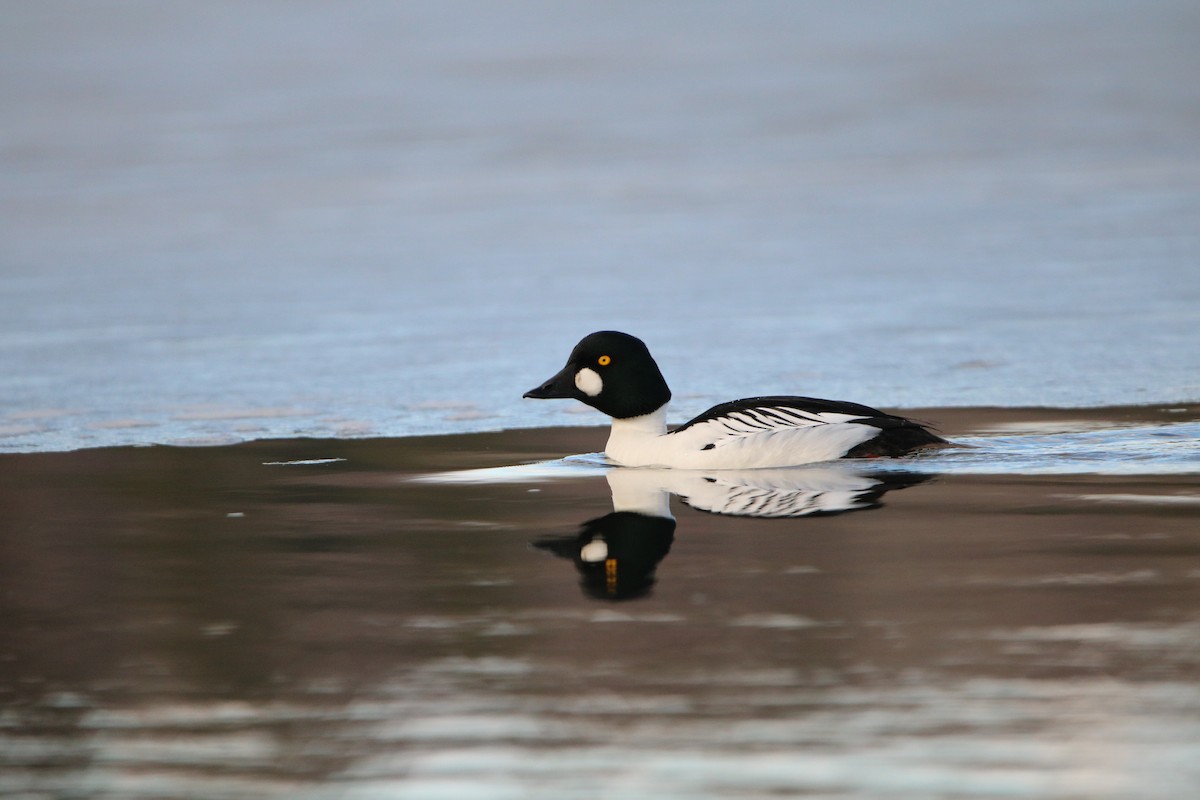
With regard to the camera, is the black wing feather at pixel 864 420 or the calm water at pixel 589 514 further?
the black wing feather at pixel 864 420

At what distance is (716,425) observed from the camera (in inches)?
248

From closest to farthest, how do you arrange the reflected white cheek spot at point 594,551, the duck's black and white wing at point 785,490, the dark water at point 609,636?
1. the dark water at point 609,636
2. the reflected white cheek spot at point 594,551
3. the duck's black and white wing at point 785,490

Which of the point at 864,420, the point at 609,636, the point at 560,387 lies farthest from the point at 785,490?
the point at 609,636

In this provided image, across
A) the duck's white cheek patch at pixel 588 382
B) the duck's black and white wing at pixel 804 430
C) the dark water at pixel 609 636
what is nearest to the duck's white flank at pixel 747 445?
the duck's black and white wing at pixel 804 430

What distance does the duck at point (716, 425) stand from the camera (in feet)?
20.5

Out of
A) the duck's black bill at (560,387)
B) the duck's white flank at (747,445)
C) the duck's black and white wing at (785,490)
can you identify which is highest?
the duck's black bill at (560,387)

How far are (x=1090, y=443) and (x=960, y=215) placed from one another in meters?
8.28

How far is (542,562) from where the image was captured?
4672 millimetres

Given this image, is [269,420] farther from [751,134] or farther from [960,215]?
[751,134]

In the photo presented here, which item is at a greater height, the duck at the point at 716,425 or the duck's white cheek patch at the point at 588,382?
the duck's white cheek patch at the point at 588,382

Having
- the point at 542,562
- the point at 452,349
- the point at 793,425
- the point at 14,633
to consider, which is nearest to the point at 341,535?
the point at 542,562

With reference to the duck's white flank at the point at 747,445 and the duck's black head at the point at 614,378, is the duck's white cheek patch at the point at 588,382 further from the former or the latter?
the duck's white flank at the point at 747,445

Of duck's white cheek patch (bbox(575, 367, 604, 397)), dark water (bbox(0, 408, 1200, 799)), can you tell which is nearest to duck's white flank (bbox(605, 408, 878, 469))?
dark water (bbox(0, 408, 1200, 799))

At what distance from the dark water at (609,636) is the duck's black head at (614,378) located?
1.53 ft
